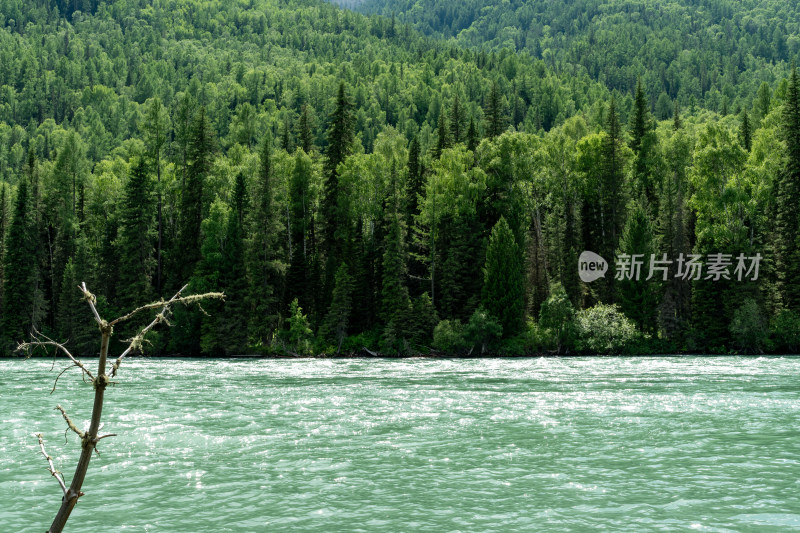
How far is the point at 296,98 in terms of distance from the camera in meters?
181

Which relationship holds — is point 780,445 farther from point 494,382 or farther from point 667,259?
point 667,259

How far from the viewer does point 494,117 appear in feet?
275

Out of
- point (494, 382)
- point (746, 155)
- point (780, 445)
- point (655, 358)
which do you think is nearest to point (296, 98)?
point (746, 155)

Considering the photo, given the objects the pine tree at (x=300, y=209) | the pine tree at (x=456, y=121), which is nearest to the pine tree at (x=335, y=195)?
the pine tree at (x=300, y=209)

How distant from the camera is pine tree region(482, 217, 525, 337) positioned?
64.7 meters

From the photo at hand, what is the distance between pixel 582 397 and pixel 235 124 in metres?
109

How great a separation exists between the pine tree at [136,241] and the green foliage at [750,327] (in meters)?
51.3

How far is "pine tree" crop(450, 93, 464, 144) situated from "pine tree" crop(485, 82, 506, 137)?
166 inches

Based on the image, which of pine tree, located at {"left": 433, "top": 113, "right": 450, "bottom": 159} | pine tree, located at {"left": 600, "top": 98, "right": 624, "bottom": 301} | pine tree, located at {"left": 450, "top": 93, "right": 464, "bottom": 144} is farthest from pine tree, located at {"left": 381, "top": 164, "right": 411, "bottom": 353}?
pine tree, located at {"left": 450, "top": 93, "right": 464, "bottom": 144}

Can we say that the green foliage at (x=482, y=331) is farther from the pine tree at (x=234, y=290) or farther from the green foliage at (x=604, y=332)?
the pine tree at (x=234, y=290)

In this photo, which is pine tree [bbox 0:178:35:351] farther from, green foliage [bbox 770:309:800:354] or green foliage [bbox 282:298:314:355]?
green foliage [bbox 770:309:800:354]

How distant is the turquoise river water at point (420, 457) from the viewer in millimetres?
14344

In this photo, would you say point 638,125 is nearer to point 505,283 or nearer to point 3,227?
point 505,283

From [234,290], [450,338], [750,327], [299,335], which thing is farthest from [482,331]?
[234,290]
